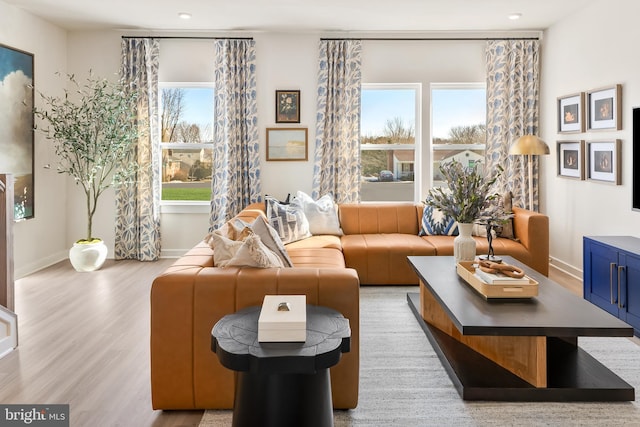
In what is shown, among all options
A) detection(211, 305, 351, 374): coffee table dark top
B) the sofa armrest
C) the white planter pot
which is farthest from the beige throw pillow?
the white planter pot

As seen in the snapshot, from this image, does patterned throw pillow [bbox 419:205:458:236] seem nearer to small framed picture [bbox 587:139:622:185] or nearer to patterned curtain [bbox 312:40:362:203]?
patterned curtain [bbox 312:40:362:203]

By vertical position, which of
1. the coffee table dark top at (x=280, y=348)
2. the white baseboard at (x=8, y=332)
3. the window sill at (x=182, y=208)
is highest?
the window sill at (x=182, y=208)

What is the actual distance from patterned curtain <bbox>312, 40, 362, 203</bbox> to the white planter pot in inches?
101

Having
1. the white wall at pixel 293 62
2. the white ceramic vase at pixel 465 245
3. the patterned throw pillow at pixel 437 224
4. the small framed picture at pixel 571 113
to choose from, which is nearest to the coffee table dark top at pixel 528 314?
the white ceramic vase at pixel 465 245

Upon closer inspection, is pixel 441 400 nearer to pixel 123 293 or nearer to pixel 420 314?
pixel 420 314

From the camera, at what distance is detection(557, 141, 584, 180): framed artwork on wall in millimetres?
4906

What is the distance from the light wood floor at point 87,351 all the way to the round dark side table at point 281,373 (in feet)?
2.16

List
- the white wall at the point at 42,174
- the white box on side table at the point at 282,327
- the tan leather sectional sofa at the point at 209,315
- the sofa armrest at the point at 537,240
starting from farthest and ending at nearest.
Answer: the white wall at the point at 42,174
the sofa armrest at the point at 537,240
the tan leather sectional sofa at the point at 209,315
the white box on side table at the point at 282,327

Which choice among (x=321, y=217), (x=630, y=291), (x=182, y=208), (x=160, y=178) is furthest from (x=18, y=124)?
(x=630, y=291)

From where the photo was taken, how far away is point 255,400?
5.85 feet

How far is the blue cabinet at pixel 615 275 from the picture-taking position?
3.37m

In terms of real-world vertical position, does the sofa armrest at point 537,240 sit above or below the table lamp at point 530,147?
below

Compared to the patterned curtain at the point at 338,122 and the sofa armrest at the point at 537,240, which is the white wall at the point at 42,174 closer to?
the patterned curtain at the point at 338,122

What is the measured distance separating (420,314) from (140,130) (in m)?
4.11
